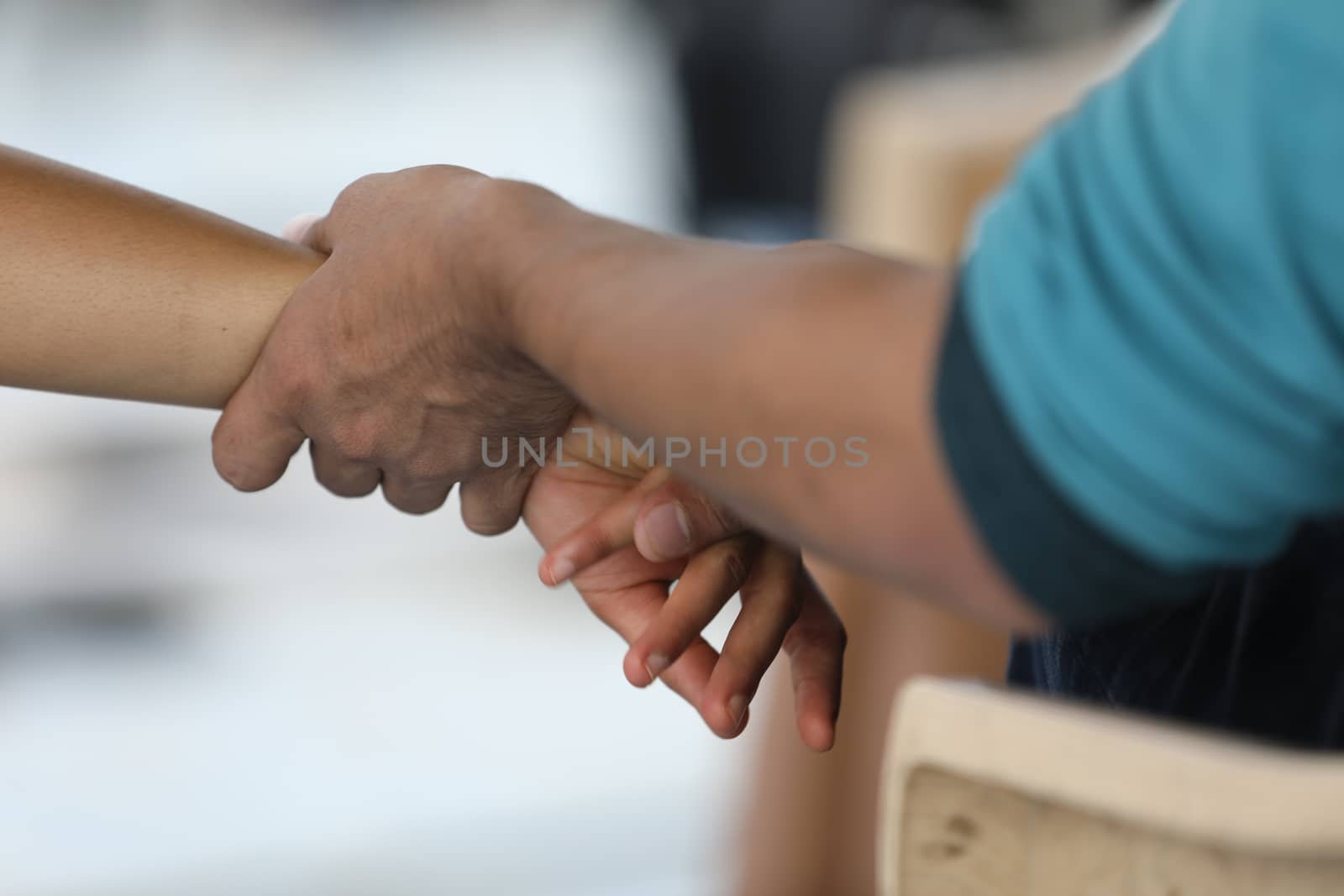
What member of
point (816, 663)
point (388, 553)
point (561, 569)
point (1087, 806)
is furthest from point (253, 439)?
point (388, 553)

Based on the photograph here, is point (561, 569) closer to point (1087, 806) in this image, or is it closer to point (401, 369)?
point (401, 369)

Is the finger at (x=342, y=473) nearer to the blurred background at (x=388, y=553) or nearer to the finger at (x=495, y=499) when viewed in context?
the finger at (x=495, y=499)

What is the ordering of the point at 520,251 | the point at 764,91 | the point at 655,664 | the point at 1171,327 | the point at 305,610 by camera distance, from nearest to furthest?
the point at 1171,327 → the point at 520,251 → the point at 655,664 → the point at 305,610 → the point at 764,91

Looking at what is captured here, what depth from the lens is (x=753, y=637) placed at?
0.65 m

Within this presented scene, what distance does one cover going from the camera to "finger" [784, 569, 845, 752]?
62 centimetres

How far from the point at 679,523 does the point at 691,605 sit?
4cm

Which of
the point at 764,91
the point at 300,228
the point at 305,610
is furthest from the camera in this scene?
the point at 764,91

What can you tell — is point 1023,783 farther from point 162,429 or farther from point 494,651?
point 162,429

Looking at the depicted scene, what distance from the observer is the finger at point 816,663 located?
62 cm

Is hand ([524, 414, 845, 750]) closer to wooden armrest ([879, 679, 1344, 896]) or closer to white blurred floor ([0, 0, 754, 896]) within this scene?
wooden armrest ([879, 679, 1344, 896])

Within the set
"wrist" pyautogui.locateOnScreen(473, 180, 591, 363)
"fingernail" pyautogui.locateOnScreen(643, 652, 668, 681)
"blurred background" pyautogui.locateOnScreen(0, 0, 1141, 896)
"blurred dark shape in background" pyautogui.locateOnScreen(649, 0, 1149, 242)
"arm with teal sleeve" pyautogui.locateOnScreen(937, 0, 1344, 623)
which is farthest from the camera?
"blurred dark shape in background" pyautogui.locateOnScreen(649, 0, 1149, 242)

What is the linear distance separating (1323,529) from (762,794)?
2.97 feet

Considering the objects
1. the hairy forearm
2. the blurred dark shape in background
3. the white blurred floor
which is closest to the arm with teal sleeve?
the hairy forearm

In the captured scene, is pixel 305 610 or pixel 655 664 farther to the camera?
pixel 305 610
